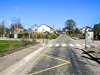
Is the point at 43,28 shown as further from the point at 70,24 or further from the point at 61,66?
the point at 61,66

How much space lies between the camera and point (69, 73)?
1132cm

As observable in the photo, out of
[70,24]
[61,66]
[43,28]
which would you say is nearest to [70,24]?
[70,24]

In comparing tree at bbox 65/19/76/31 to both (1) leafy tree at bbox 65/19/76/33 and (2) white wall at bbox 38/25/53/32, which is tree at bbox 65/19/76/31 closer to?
(1) leafy tree at bbox 65/19/76/33

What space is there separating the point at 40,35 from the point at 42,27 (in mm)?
68014

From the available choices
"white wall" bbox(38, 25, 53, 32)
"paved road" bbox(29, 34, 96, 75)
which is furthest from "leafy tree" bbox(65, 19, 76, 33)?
"paved road" bbox(29, 34, 96, 75)

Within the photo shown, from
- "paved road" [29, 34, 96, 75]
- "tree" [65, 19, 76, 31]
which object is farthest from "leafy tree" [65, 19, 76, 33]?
"paved road" [29, 34, 96, 75]

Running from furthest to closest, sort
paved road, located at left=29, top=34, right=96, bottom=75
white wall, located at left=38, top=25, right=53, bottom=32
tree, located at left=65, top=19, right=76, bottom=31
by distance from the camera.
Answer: tree, located at left=65, top=19, right=76, bottom=31
white wall, located at left=38, top=25, right=53, bottom=32
paved road, located at left=29, top=34, right=96, bottom=75

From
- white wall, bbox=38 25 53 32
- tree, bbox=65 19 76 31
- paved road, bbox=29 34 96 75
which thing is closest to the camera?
paved road, bbox=29 34 96 75

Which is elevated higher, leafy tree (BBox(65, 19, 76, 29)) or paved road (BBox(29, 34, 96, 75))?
leafy tree (BBox(65, 19, 76, 29))

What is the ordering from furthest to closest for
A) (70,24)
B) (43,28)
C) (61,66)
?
(70,24) → (43,28) → (61,66)

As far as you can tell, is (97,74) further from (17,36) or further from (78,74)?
(17,36)

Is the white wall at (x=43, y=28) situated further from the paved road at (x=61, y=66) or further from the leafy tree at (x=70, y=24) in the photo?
the paved road at (x=61, y=66)

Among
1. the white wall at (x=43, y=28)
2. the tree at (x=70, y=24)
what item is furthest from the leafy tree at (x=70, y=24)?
the white wall at (x=43, y=28)

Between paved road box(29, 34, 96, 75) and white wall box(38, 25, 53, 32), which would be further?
white wall box(38, 25, 53, 32)
